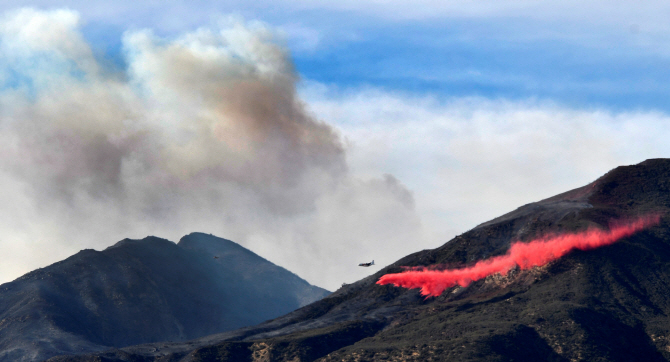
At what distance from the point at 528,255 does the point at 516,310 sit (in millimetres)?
21553

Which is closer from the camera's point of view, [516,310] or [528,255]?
[516,310]

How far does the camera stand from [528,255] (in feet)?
456

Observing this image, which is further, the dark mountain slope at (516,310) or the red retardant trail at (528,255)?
the red retardant trail at (528,255)

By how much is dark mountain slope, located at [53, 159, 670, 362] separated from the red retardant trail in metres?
2.01

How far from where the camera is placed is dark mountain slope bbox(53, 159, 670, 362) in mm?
107438

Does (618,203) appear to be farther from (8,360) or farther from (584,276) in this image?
(8,360)

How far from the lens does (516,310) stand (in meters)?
120

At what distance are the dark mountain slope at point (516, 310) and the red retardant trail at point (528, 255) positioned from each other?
2.01 m

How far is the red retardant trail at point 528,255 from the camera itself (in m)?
136

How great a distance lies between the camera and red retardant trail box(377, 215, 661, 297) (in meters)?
136

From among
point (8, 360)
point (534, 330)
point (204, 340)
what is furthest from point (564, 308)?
point (8, 360)

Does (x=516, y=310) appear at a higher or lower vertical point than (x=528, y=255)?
lower

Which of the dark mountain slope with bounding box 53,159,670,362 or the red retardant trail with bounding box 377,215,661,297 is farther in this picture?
the red retardant trail with bounding box 377,215,661,297

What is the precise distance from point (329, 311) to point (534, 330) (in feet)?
170
